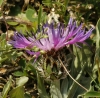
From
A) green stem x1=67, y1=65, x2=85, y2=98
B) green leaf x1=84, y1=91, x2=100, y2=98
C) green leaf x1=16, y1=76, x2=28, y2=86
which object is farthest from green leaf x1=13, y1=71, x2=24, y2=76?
green leaf x1=84, y1=91, x2=100, y2=98

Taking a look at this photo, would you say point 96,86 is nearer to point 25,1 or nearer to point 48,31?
point 48,31

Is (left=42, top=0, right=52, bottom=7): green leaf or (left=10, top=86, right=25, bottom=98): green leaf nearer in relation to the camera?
(left=10, top=86, right=25, bottom=98): green leaf

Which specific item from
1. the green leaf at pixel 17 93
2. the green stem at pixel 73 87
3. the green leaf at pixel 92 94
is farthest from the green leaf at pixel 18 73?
the green leaf at pixel 92 94

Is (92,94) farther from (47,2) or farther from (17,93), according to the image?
(47,2)

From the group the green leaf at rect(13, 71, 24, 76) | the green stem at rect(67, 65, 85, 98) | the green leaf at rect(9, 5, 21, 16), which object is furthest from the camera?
the green leaf at rect(9, 5, 21, 16)

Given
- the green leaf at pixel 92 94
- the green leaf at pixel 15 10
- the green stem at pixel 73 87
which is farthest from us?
→ the green leaf at pixel 15 10

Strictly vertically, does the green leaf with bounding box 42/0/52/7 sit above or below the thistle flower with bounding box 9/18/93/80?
above

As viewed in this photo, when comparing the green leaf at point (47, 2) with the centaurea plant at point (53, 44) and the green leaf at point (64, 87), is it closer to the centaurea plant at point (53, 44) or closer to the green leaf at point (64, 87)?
the centaurea plant at point (53, 44)

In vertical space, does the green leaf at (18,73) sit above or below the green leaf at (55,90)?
above

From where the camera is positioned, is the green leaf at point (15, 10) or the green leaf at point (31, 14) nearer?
the green leaf at point (31, 14)

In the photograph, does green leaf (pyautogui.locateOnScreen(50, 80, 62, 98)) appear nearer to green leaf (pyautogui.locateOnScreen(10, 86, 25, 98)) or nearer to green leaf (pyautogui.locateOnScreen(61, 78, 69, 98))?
green leaf (pyautogui.locateOnScreen(61, 78, 69, 98))

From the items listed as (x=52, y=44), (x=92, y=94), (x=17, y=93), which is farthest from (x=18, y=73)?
(x=92, y=94)
